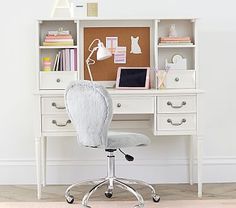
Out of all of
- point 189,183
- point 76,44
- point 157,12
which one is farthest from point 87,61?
point 189,183

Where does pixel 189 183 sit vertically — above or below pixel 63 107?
below

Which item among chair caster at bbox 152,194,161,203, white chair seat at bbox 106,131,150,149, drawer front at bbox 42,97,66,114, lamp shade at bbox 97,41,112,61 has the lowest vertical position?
chair caster at bbox 152,194,161,203

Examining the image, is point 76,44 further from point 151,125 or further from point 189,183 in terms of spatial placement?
point 189,183

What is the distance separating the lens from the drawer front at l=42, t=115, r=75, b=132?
3.98 metres

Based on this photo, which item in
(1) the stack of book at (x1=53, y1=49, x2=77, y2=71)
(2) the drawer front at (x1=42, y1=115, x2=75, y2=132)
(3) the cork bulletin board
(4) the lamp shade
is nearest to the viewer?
(2) the drawer front at (x1=42, y1=115, x2=75, y2=132)

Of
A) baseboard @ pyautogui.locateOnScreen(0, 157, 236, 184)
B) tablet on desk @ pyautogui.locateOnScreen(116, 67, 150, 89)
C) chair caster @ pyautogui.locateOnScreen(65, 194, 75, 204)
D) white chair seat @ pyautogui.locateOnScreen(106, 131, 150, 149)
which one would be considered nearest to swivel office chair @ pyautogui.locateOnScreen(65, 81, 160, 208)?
white chair seat @ pyautogui.locateOnScreen(106, 131, 150, 149)

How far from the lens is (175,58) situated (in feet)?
14.6

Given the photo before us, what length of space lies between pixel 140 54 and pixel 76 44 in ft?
1.80

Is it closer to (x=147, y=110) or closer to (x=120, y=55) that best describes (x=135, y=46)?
(x=120, y=55)

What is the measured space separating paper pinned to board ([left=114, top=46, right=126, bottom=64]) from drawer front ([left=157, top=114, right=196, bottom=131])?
0.75 metres

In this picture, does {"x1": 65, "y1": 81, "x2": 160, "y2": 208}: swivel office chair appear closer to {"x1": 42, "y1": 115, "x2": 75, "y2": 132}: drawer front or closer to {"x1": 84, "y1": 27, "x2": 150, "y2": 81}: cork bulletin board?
{"x1": 42, "y1": 115, "x2": 75, "y2": 132}: drawer front

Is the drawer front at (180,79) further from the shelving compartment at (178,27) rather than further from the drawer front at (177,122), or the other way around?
the drawer front at (177,122)

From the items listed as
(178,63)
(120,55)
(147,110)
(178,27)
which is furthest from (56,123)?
(178,27)

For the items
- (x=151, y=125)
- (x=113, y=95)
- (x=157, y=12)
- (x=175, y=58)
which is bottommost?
(x=151, y=125)
